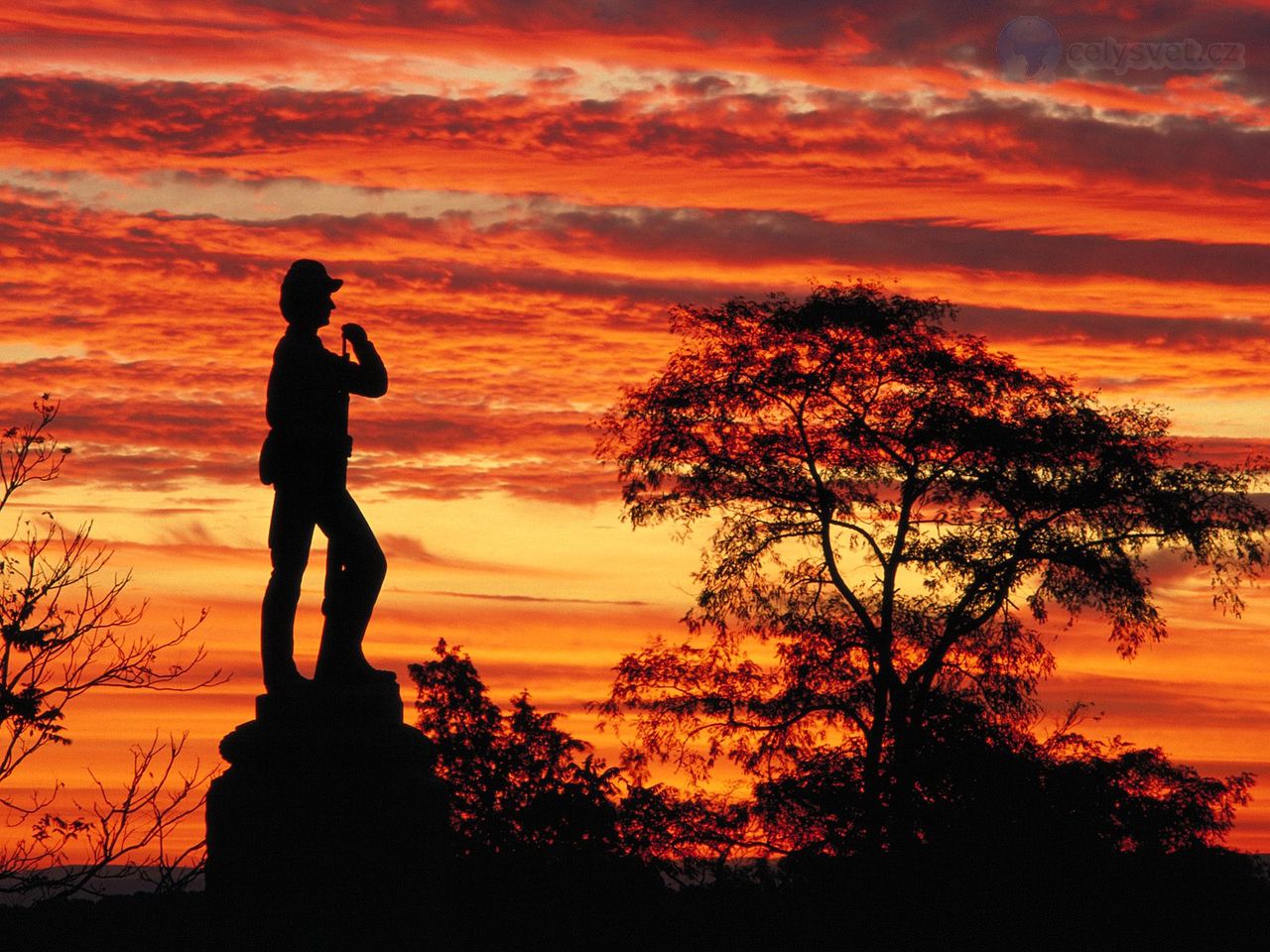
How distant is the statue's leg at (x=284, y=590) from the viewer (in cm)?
1285

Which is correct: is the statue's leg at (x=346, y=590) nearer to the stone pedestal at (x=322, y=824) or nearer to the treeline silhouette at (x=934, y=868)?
the stone pedestal at (x=322, y=824)

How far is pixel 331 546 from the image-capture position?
42.9ft

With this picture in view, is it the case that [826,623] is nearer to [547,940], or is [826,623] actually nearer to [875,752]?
[875,752]

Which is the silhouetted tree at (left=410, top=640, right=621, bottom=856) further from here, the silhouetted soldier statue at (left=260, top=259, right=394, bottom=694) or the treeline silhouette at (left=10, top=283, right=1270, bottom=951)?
the silhouetted soldier statue at (left=260, top=259, right=394, bottom=694)

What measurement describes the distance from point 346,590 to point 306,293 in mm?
2178

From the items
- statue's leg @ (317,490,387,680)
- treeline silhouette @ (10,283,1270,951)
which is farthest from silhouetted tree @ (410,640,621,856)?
statue's leg @ (317,490,387,680)

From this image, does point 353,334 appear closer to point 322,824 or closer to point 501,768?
point 322,824

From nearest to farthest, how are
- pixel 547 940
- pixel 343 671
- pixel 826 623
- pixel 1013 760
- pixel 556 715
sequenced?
pixel 343 671
pixel 547 940
pixel 1013 760
pixel 826 623
pixel 556 715

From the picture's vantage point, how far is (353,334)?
13.0 m

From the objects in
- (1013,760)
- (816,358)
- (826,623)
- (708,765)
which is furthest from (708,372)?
(1013,760)

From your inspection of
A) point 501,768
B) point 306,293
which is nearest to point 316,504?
point 306,293

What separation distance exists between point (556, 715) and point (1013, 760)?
1329 cm

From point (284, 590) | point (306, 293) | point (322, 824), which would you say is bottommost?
point (322, 824)

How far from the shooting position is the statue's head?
1307cm
